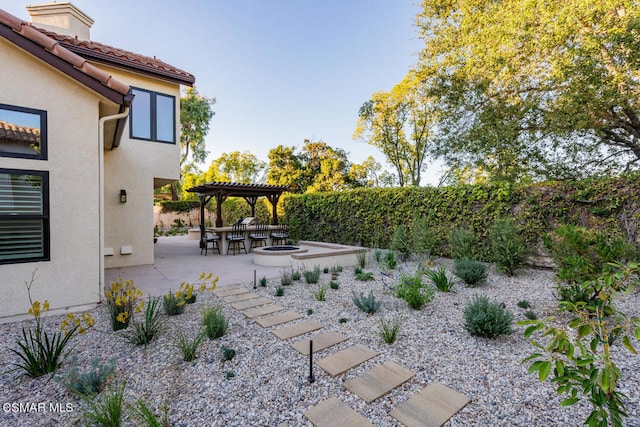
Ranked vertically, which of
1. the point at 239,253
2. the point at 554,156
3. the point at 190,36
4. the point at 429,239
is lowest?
the point at 239,253

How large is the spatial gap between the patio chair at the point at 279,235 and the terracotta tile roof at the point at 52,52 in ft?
25.8

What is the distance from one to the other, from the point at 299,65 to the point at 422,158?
37.7 ft

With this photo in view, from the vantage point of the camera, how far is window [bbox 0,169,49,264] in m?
4.18

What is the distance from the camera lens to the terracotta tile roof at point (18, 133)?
13.8ft

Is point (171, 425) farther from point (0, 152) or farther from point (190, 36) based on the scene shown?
point (190, 36)

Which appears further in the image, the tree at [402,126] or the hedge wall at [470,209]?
the tree at [402,126]

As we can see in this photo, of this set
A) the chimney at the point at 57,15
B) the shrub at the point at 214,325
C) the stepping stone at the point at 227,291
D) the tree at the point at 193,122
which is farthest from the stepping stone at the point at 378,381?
the tree at the point at 193,122

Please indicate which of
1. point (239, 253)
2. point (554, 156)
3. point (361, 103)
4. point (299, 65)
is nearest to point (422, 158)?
point (361, 103)

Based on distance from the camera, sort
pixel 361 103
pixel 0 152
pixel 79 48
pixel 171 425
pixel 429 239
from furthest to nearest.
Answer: pixel 361 103
pixel 429 239
pixel 79 48
pixel 0 152
pixel 171 425

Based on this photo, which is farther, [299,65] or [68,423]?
[299,65]

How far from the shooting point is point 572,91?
8.33m

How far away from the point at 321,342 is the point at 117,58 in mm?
8719

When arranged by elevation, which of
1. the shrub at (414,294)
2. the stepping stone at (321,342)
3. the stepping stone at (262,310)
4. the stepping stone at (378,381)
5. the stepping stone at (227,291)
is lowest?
the stepping stone at (227,291)

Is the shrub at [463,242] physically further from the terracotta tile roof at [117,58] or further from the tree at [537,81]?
the terracotta tile roof at [117,58]
